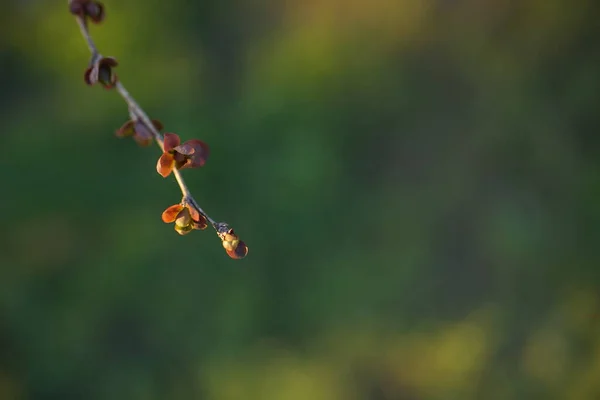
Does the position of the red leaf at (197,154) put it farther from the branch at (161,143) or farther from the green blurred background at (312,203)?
the green blurred background at (312,203)

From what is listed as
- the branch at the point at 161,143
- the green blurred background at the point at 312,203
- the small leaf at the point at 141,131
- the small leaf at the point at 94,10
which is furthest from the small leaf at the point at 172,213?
the green blurred background at the point at 312,203

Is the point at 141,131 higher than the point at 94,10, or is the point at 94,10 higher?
the point at 94,10

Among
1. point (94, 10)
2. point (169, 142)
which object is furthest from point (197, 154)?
point (94, 10)

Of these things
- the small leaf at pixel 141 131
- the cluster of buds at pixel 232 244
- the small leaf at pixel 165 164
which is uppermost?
the small leaf at pixel 141 131

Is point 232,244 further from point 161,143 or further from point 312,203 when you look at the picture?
point 312,203

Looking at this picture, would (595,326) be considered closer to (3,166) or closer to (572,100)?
(572,100)

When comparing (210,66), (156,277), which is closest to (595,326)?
(156,277)

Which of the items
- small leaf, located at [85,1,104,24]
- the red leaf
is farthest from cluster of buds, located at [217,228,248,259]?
small leaf, located at [85,1,104,24]
